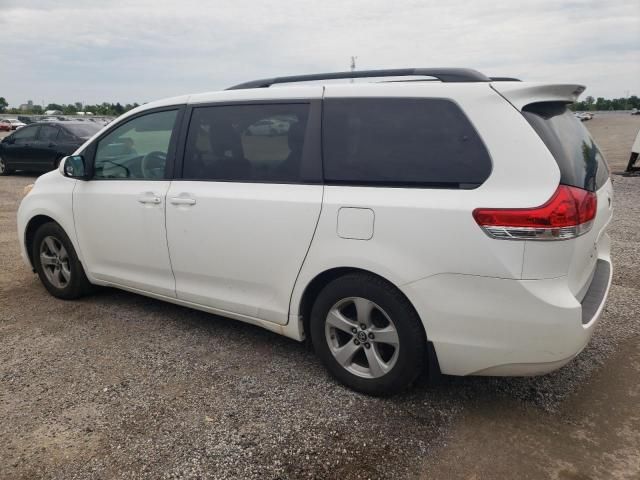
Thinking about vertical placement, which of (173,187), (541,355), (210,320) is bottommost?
(210,320)

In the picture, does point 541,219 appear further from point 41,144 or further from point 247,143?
point 41,144

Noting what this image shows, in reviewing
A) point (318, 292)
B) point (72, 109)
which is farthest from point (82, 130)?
point (72, 109)

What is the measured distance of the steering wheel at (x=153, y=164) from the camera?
380 cm

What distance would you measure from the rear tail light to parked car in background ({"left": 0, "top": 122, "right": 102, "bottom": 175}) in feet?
41.9

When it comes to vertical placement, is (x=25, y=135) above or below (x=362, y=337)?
above

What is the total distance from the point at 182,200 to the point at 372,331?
158 centimetres

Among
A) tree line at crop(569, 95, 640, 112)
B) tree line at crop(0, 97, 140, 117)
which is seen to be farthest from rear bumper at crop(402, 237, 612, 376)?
tree line at crop(569, 95, 640, 112)

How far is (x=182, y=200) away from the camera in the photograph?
3568mm

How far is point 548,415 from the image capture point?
112 inches

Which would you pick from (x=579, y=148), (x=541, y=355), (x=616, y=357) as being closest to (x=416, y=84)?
(x=579, y=148)

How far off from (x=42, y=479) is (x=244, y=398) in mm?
1064

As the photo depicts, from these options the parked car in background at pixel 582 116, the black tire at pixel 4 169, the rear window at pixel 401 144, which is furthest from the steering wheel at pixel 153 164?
the black tire at pixel 4 169

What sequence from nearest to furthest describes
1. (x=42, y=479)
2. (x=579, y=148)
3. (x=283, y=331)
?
(x=42, y=479) < (x=579, y=148) < (x=283, y=331)

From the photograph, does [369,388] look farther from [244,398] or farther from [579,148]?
[579,148]
